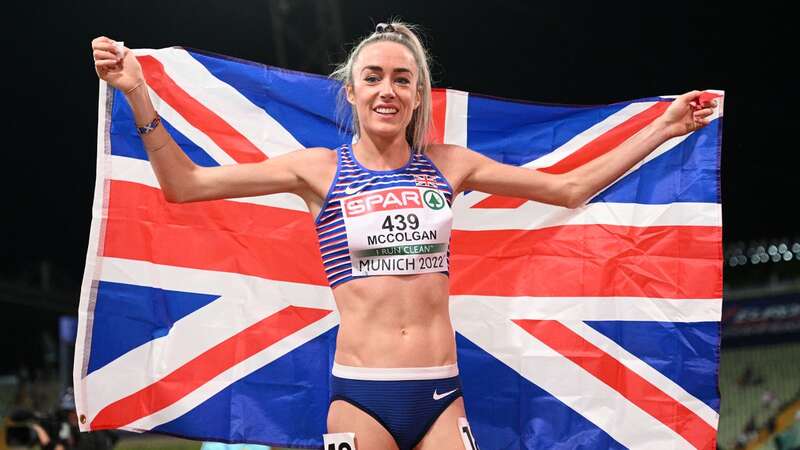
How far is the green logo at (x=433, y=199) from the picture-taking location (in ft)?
9.78

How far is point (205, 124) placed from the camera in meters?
4.23

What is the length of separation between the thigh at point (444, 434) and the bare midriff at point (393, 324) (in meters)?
0.17

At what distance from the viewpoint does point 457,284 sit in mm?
4281

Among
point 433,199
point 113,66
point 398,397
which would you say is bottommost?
point 398,397

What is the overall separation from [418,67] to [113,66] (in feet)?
3.35

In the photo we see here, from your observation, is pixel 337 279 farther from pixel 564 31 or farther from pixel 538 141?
pixel 564 31

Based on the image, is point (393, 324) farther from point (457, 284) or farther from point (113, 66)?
point (457, 284)

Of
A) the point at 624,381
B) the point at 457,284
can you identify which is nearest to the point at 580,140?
the point at 457,284

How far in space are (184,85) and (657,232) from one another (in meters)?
2.32

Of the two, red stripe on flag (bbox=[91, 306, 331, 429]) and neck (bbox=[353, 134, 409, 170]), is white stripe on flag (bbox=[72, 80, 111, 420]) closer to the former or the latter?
red stripe on flag (bbox=[91, 306, 331, 429])

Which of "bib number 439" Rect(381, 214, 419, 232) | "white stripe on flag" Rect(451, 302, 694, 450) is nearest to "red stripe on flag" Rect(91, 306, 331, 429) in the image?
"white stripe on flag" Rect(451, 302, 694, 450)

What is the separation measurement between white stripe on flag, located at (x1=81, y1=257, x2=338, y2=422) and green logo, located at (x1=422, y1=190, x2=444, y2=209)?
4.46 feet

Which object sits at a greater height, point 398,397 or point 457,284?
point 457,284

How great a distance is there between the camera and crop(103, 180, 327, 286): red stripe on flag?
13.3 ft
